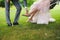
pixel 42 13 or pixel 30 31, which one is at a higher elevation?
pixel 42 13

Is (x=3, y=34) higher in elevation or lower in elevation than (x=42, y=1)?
lower

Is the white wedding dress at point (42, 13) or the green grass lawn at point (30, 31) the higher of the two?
the white wedding dress at point (42, 13)

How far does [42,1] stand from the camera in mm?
8219

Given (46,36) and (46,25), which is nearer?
(46,36)

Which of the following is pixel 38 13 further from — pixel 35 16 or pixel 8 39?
pixel 8 39

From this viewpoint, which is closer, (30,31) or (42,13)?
(30,31)

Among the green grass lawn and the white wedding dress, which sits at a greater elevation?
the white wedding dress

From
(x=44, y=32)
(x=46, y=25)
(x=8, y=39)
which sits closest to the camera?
(x=8, y=39)

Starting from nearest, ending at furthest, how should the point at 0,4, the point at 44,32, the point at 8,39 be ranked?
the point at 8,39
the point at 44,32
the point at 0,4

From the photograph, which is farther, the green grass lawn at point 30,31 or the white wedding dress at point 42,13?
the white wedding dress at point 42,13

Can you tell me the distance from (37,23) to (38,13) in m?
0.30

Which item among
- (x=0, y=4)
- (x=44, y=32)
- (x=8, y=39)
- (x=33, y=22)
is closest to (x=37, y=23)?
(x=33, y=22)

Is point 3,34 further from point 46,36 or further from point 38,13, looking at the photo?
point 38,13

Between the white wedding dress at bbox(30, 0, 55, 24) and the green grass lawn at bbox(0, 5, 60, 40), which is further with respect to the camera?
the white wedding dress at bbox(30, 0, 55, 24)
